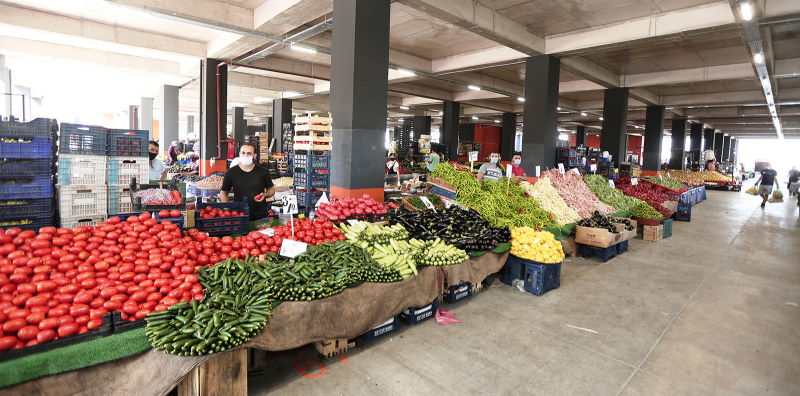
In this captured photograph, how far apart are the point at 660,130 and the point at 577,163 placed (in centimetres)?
1054

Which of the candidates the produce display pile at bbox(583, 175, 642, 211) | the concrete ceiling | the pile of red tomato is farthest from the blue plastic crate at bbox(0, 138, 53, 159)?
the produce display pile at bbox(583, 175, 642, 211)

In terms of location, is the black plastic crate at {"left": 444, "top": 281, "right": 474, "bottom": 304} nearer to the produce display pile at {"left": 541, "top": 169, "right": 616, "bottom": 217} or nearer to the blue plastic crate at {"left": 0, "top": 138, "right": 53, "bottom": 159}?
the produce display pile at {"left": 541, "top": 169, "right": 616, "bottom": 217}

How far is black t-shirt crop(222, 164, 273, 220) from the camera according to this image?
587 centimetres

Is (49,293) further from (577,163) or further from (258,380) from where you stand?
(577,163)

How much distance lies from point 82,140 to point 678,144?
30.2m

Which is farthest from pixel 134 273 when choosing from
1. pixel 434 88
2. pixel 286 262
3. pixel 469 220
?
pixel 434 88

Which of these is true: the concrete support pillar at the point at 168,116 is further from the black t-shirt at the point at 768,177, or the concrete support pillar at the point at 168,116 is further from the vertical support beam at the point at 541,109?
the black t-shirt at the point at 768,177

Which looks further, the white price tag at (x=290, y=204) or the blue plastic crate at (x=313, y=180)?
the blue plastic crate at (x=313, y=180)

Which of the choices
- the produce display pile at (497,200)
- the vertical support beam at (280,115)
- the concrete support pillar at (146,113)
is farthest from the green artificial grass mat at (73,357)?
the concrete support pillar at (146,113)

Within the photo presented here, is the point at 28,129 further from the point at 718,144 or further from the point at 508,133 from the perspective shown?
the point at 718,144

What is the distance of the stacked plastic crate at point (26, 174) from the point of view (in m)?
4.26

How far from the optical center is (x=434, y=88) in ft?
70.6

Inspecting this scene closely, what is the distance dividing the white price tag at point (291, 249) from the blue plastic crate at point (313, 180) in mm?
3682

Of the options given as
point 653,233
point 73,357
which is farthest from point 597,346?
point 653,233
